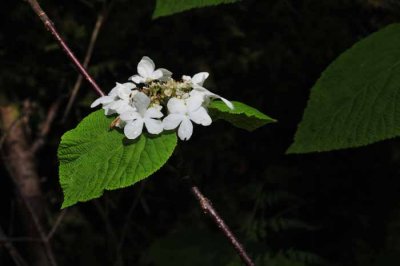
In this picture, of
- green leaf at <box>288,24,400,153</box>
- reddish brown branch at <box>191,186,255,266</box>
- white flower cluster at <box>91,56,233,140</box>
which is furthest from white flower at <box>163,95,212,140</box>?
green leaf at <box>288,24,400,153</box>

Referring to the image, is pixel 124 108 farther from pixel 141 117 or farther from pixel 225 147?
pixel 225 147

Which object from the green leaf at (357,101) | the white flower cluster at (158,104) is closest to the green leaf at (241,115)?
the white flower cluster at (158,104)

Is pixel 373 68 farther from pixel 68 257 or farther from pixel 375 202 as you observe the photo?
pixel 68 257

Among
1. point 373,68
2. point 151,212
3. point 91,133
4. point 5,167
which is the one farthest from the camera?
point 151,212

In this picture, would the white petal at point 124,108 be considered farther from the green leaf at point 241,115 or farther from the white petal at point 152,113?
the green leaf at point 241,115

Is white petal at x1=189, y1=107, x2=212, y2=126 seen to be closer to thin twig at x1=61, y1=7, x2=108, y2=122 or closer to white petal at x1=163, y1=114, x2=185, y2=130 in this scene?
white petal at x1=163, y1=114, x2=185, y2=130

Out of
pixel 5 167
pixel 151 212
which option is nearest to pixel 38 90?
pixel 5 167
